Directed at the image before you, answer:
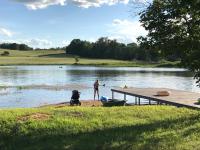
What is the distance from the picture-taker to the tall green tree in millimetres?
14047

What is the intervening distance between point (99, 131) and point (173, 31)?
13.0ft

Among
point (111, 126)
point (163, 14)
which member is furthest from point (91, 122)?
point (163, 14)

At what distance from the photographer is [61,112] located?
1539 cm

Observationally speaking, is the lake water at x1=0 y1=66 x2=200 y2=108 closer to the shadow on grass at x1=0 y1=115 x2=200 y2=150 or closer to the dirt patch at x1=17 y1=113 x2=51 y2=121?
the dirt patch at x1=17 y1=113 x2=51 y2=121

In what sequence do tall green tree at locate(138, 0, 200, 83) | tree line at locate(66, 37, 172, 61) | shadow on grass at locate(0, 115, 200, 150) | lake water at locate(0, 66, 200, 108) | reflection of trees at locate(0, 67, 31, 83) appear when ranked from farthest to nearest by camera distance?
1. tree line at locate(66, 37, 172, 61)
2. reflection of trees at locate(0, 67, 31, 83)
3. lake water at locate(0, 66, 200, 108)
4. tall green tree at locate(138, 0, 200, 83)
5. shadow on grass at locate(0, 115, 200, 150)

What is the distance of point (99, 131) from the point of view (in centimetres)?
1299

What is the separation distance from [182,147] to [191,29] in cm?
440

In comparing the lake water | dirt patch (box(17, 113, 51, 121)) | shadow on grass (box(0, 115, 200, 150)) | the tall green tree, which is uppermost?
the tall green tree

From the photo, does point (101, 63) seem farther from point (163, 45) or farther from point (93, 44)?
point (163, 45)

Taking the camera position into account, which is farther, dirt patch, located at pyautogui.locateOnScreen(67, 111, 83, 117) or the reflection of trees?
the reflection of trees

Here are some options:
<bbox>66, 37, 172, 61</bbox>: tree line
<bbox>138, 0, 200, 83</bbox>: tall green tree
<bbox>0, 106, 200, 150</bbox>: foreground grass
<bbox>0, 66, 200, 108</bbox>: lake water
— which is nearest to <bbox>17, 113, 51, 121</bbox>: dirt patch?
<bbox>0, 106, 200, 150</bbox>: foreground grass

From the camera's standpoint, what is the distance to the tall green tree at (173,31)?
1405 cm

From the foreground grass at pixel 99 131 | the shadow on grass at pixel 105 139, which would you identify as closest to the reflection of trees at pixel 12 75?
the foreground grass at pixel 99 131

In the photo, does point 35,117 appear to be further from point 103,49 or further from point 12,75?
point 103,49
